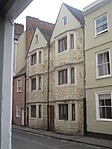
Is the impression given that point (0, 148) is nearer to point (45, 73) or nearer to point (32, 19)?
point (45, 73)

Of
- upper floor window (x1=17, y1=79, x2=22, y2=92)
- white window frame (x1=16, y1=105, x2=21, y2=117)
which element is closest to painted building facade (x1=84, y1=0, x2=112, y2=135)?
upper floor window (x1=17, y1=79, x2=22, y2=92)

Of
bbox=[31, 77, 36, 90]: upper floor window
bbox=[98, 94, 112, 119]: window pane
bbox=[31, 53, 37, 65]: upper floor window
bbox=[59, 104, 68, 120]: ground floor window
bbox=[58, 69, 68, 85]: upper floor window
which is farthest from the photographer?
bbox=[31, 53, 37, 65]: upper floor window

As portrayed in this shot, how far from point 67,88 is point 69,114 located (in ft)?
6.71

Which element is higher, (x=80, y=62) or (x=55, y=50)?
(x=55, y=50)

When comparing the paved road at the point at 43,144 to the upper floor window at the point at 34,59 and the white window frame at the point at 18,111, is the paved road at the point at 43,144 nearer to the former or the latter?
the upper floor window at the point at 34,59

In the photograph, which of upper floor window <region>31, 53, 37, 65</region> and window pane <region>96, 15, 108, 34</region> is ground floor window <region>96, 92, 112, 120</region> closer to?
window pane <region>96, 15, 108, 34</region>

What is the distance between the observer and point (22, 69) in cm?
2983

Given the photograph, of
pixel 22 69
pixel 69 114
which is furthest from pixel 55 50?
pixel 22 69

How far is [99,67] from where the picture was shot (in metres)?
16.6

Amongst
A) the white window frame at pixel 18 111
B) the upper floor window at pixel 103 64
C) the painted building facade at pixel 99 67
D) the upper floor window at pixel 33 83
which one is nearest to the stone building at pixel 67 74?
the painted building facade at pixel 99 67

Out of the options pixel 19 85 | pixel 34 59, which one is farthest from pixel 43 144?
pixel 19 85

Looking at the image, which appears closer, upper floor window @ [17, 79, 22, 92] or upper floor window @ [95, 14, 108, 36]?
upper floor window @ [95, 14, 108, 36]

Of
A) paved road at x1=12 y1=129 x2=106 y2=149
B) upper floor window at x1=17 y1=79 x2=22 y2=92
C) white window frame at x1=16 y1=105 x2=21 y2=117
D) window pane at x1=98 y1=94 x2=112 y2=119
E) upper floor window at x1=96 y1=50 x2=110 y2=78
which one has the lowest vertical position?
paved road at x1=12 y1=129 x2=106 y2=149

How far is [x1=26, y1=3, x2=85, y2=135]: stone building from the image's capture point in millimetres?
18266
